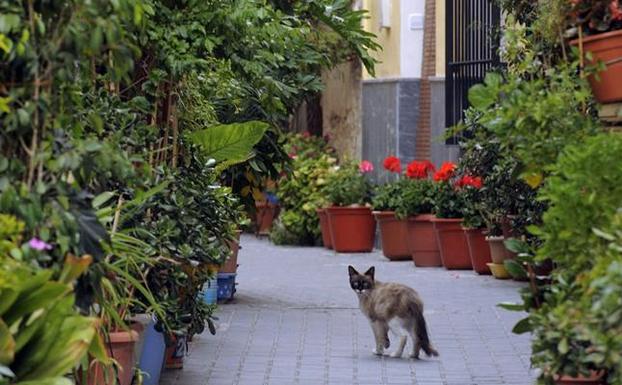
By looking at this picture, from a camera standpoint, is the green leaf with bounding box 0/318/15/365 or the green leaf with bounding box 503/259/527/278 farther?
the green leaf with bounding box 503/259/527/278

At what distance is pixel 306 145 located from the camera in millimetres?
24219

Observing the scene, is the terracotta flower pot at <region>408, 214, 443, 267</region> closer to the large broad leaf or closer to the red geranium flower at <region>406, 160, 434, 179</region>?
the red geranium flower at <region>406, 160, 434, 179</region>

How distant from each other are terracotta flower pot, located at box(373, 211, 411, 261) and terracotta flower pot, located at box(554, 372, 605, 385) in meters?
13.6

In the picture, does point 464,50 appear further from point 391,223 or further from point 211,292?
point 211,292

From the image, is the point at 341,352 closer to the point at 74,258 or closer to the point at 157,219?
the point at 157,219

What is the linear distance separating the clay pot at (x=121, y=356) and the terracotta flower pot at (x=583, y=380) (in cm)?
244

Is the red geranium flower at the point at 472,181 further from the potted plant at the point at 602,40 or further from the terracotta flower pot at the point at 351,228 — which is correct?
the potted plant at the point at 602,40

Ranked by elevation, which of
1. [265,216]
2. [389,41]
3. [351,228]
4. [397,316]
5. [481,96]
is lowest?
[265,216]

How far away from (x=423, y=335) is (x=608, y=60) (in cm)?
518

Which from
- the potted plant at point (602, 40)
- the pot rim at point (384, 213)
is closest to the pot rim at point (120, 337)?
the potted plant at point (602, 40)

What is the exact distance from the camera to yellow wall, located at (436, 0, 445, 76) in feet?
72.4

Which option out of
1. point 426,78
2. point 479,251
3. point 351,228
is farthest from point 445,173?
point 426,78

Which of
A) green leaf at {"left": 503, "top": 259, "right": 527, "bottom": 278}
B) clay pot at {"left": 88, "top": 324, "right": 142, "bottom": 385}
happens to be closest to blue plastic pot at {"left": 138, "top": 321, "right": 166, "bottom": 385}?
clay pot at {"left": 88, "top": 324, "right": 142, "bottom": 385}

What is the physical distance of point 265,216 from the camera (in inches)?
1024
